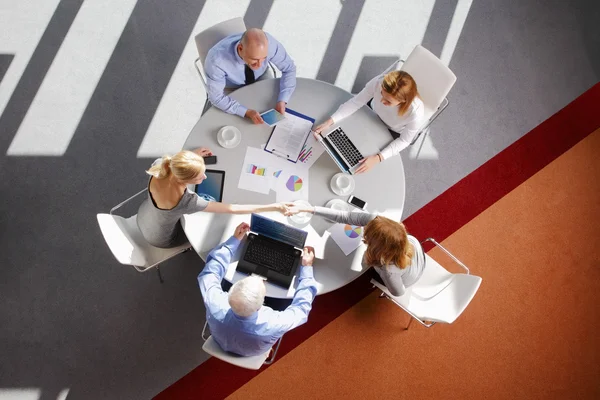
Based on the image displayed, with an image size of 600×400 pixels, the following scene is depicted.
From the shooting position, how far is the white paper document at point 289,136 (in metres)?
2.95

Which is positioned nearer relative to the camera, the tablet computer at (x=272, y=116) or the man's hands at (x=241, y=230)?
the man's hands at (x=241, y=230)

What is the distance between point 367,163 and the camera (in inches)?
116

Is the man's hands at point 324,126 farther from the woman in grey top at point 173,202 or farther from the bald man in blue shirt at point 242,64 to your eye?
the woman in grey top at point 173,202

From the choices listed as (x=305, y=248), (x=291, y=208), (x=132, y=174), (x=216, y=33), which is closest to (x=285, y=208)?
(x=291, y=208)

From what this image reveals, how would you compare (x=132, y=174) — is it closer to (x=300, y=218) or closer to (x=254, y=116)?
(x=254, y=116)

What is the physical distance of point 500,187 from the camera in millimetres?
3914

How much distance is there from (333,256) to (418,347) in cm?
127

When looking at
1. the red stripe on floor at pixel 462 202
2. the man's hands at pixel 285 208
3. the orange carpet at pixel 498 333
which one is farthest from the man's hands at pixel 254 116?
the orange carpet at pixel 498 333

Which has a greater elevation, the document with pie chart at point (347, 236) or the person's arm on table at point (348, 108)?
the person's arm on table at point (348, 108)

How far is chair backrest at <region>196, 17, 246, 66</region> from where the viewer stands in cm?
317

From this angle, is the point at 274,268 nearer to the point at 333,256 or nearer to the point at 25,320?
the point at 333,256

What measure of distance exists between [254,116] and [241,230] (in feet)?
2.35

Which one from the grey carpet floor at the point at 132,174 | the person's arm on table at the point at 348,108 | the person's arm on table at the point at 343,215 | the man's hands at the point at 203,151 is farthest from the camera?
the grey carpet floor at the point at 132,174

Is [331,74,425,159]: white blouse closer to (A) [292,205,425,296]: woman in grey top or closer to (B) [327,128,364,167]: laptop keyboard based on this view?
(B) [327,128,364,167]: laptop keyboard
